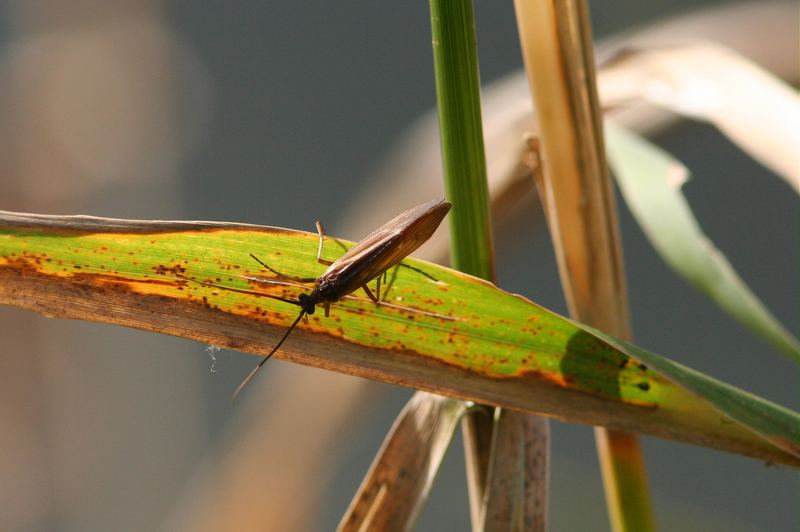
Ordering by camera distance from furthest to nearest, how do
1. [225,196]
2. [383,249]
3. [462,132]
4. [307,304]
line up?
[225,196]
[383,249]
[307,304]
[462,132]

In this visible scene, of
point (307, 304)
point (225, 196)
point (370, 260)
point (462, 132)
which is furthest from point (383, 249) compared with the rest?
point (225, 196)

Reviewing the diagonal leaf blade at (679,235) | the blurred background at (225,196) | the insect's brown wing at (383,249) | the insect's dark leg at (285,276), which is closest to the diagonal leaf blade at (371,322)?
the insect's dark leg at (285,276)

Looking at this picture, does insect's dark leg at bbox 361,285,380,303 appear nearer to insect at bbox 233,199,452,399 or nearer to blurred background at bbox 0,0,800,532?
insect at bbox 233,199,452,399

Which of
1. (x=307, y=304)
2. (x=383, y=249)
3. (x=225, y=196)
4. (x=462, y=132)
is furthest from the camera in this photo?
(x=225, y=196)

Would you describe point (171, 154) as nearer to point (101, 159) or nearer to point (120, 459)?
point (101, 159)

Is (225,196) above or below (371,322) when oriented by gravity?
above

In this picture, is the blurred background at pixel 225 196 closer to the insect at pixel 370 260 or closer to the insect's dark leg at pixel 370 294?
the insect at pixel 370 260

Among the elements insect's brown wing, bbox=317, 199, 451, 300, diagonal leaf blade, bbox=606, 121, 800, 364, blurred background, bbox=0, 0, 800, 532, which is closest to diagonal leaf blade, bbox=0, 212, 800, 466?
insect's brown wing, bbox=317, 199, 451, 300

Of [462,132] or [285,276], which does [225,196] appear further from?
[462,132]

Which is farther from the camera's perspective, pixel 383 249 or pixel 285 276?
pixel 383 249

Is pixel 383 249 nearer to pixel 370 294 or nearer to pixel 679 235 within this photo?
pixel 370 294
